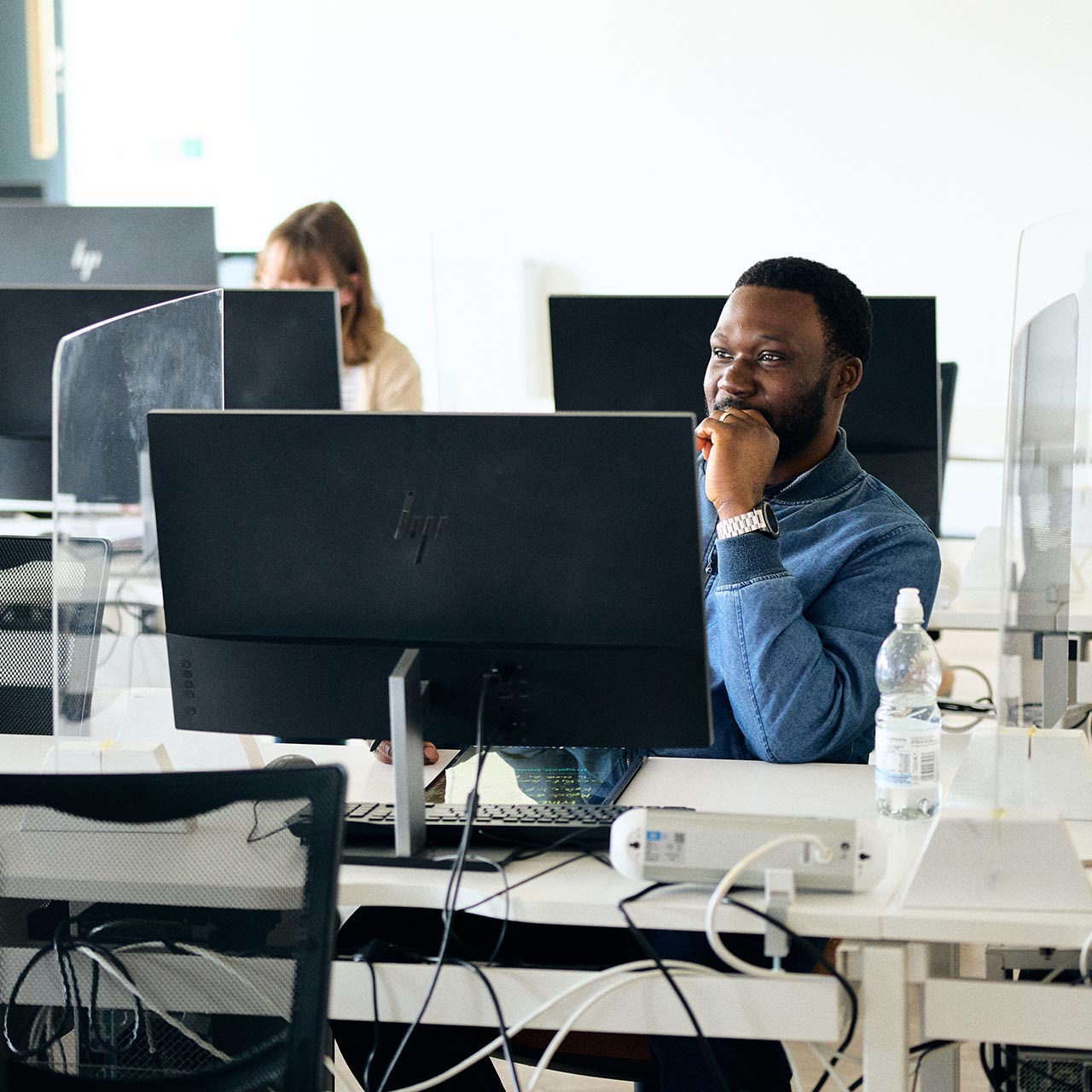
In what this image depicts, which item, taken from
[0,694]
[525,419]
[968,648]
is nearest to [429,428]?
[525,419]

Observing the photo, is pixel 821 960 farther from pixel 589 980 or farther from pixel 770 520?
pixel 770 520

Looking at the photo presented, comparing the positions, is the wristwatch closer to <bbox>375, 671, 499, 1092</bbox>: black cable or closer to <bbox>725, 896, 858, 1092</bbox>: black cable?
<bbox>375, 671, 499, 1092</bbox>: black cable

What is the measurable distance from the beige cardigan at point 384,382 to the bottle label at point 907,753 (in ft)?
7.42

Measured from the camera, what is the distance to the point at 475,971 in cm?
133

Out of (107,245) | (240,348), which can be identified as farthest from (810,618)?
(107,245)

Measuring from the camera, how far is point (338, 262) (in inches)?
142

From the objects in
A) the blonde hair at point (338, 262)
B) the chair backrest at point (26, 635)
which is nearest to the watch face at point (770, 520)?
the chair backrest at point (26, 635)

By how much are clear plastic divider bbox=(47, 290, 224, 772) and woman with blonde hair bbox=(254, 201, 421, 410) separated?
186cm

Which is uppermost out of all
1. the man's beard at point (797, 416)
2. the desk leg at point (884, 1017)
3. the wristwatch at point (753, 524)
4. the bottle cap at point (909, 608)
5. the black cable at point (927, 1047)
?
the man's beard at point (797, 416)

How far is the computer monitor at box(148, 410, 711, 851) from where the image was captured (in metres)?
1.32

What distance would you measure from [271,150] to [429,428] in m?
4.55

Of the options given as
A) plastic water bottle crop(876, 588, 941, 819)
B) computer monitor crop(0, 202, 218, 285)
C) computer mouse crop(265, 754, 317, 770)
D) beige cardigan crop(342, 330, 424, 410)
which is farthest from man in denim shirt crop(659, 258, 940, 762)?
beige cardigan crop(342, 330, 424, 410)

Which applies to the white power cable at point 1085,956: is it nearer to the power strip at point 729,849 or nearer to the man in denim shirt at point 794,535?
the power strip at point 729,849

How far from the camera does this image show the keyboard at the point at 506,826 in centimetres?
141
